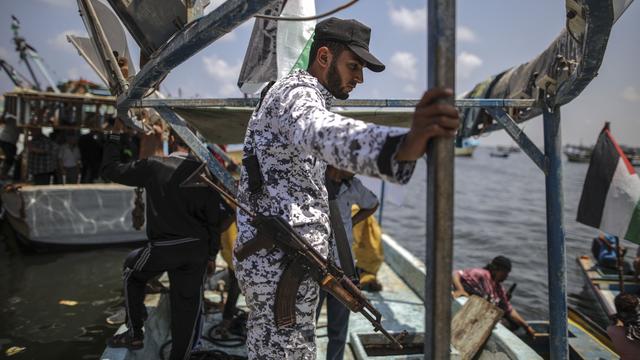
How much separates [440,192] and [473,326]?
356 cm

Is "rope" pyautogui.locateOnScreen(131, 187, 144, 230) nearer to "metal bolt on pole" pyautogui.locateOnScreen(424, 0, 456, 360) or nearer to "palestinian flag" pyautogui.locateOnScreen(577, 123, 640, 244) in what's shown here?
"metal bolt on pole" pyautogui.locateOnScreen(424, 0, 456, 360)

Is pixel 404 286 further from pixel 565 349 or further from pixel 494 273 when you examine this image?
pixel 565 349

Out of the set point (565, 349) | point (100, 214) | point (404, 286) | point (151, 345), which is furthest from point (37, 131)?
point (565, 349)

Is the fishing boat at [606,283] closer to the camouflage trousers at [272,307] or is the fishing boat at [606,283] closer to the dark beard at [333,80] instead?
the camouflage trousers at [272,307]

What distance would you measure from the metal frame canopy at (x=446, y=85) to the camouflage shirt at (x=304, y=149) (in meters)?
0.16

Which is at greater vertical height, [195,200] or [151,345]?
[195,200]

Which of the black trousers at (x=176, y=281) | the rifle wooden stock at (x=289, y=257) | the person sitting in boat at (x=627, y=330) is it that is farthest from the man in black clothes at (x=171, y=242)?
Result: the person sitting in boat at (x=627, y=330)

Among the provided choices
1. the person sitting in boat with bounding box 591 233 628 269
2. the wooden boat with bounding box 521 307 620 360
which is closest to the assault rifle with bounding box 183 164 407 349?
the wooden boat with bounding box 521 307 620 360

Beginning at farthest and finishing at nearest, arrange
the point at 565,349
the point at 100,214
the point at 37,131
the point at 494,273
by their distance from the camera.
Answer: the point at 37,131 → the point at 100,214 → the point at 494,273 → the point at 565,349

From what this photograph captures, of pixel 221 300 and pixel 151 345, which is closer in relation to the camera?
pixel 151 345

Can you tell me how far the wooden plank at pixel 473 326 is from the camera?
3.94 m

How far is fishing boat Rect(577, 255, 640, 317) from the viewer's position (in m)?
7.41

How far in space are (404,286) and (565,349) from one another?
363cm

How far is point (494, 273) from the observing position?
625 centimetres
